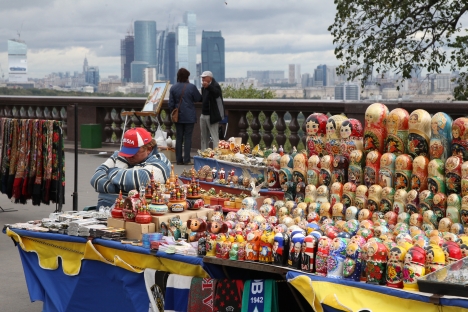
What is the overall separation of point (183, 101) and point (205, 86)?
780mm

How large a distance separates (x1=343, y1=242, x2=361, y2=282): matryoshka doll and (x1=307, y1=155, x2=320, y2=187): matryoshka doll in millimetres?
1659

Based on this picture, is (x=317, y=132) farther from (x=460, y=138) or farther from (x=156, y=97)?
(x=156, y=97)

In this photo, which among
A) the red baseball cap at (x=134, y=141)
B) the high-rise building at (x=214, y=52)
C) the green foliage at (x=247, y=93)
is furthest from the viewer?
the high-rise building at (x=214, y=52)

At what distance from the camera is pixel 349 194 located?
17.6 ft

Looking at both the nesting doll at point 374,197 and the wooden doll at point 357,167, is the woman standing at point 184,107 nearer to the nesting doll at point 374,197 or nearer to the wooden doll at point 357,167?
the wooden doll at point 357,167

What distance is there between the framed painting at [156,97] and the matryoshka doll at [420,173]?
10477mm

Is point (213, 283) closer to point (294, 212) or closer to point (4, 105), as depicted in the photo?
point (294, 212)

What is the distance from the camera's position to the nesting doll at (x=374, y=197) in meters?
5.20

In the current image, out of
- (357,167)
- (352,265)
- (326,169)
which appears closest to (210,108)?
(326,169)

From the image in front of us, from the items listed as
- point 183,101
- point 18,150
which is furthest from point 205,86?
point 18,150

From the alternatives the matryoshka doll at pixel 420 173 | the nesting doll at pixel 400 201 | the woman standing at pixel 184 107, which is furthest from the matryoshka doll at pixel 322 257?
the woman standing at pixel 184 107

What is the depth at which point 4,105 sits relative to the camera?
66.8 ft

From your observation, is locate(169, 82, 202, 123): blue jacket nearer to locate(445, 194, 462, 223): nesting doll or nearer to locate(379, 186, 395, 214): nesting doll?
locate(379, 186, 395, 214): nesting doll

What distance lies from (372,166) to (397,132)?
31 cm
